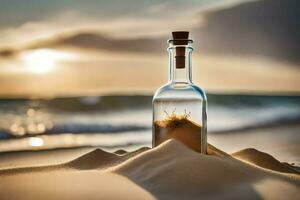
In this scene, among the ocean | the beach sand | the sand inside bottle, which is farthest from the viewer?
the ocean

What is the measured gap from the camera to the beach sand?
90 centimetres

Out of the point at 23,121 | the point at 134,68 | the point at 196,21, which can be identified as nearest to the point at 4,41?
the point at 23,121

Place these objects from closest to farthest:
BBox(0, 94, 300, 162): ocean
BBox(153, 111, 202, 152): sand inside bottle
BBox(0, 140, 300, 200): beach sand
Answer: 1. BBox(0, 140, 300, 200): beach sand
2. BBox(153, 111, 202, 152): sand inside bottle
3. BBox(0, 94, 300, 162): ocean

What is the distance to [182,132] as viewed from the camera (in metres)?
1.15

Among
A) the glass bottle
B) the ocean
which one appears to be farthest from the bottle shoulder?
the ocean

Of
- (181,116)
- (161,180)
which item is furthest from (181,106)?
(161,180)

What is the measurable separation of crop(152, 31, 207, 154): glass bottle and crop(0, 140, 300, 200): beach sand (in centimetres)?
9

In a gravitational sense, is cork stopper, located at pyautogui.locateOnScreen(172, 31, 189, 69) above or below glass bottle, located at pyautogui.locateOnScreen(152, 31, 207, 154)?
above

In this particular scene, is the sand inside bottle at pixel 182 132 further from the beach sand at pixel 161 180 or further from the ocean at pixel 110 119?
the ocean at pixel 110 119

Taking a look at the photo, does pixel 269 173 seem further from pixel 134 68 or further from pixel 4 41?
pixel 4 41

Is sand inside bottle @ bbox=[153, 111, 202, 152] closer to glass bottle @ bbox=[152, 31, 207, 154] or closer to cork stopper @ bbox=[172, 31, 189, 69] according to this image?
glass bottle @ bbox=[152, 31, 207, 154]

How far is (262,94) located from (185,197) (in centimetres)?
67

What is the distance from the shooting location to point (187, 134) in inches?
45.2

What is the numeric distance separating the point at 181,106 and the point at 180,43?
0.12m
